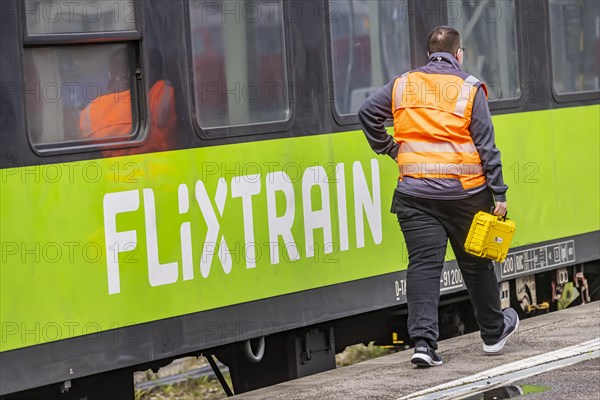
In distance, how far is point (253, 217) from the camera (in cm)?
674

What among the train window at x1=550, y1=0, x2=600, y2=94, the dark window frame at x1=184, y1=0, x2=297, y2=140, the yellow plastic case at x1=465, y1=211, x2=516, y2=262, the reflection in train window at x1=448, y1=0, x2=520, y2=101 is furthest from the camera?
the train window at x1=550, y1=0, x2=600, y2=94

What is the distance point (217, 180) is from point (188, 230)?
0.31 meters

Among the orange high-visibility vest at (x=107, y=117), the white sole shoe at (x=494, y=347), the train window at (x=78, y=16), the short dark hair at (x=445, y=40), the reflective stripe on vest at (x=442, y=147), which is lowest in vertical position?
the white sole shoe at (x=494, y=347)

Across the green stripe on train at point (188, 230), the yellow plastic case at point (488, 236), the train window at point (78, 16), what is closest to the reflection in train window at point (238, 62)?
the green stripe on train at point (188, 230)

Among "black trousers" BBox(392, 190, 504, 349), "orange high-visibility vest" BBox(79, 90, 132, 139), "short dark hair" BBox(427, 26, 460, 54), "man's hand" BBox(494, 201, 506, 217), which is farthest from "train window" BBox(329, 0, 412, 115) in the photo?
"orange high-visibility vest" BBox(79, 90, 132, 139)

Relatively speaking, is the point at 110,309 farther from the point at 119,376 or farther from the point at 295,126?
the point at 295,126

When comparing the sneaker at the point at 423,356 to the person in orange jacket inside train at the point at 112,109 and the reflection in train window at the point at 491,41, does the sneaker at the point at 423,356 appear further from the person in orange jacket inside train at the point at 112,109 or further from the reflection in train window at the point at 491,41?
the reflection in train window at the point at 491,41

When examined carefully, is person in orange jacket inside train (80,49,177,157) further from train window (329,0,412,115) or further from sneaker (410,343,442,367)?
sneaker (410,343,442,367)

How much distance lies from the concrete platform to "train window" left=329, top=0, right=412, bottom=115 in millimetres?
1444

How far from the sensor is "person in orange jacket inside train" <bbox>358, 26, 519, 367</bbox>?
6445 millimetres

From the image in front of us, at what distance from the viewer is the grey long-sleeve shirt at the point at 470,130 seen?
6.42 metres

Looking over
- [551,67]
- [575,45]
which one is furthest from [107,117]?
[575,45]

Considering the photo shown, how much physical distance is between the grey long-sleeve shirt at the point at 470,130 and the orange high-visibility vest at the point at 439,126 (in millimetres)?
36

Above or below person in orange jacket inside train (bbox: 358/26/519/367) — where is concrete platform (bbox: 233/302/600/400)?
below
